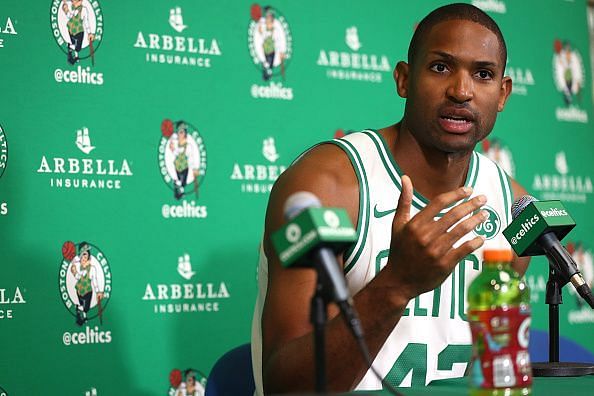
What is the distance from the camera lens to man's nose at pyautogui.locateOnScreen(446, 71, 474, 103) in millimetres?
1864

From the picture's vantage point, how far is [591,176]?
3.31m

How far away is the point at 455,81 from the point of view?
1885 mm

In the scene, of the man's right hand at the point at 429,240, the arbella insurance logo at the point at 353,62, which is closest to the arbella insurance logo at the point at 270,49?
the arbella insurance logo at the point at 353,62

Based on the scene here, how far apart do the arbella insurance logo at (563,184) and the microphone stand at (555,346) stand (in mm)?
1613

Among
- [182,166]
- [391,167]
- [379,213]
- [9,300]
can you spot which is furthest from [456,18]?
[9,300]

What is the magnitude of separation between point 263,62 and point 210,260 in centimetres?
63

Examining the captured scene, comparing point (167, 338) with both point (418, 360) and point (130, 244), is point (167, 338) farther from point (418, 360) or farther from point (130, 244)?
point (418, 360)

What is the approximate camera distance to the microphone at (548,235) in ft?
4.82

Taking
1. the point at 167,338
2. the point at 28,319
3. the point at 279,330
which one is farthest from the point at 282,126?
the point at 279,330

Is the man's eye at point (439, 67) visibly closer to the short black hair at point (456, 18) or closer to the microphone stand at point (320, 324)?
the short black hair at point (456, 18)

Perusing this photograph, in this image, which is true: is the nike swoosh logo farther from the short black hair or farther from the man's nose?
the short black hair

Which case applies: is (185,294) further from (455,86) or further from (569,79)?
(569,79)

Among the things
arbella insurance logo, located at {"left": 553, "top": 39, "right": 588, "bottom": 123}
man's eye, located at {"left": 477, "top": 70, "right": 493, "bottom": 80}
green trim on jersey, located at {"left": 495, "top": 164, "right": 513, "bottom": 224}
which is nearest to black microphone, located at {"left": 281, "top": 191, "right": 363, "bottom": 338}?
man's eye, located at {"left": 477, "top": 70, "right": 493, "bottom": 80}

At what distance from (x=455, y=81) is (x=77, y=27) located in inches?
41.6
